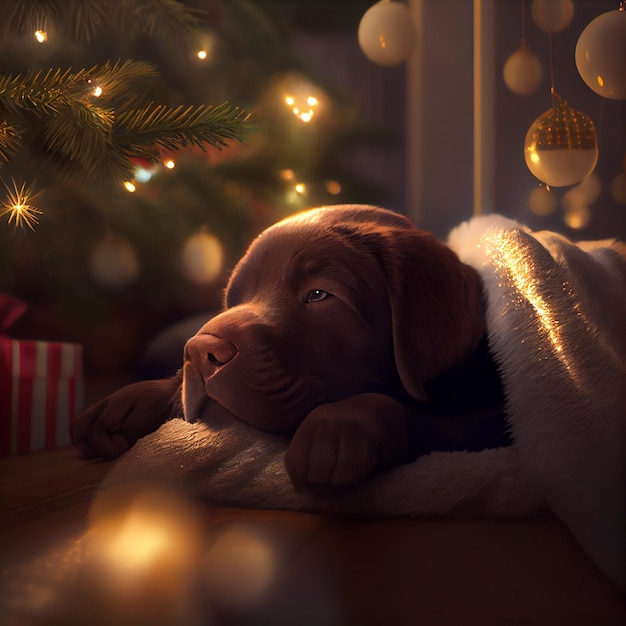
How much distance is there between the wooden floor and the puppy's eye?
0.27 metres

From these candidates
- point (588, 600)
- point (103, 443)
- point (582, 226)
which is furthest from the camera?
point (582, 226)

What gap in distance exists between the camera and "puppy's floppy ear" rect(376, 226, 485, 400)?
2.76 ft

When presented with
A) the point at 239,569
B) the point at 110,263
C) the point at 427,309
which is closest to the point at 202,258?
the point at 110,263

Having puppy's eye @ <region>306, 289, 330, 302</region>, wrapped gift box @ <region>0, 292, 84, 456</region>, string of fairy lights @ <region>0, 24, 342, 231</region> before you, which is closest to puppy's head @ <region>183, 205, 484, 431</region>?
puppy's eye @ <region>306, 289, 330, 302</region>

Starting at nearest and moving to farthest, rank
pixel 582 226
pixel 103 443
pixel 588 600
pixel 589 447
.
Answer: pixel 588 600 → pixel 589 447 → pixel 103 443 → pixel 582 226

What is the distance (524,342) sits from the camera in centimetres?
87

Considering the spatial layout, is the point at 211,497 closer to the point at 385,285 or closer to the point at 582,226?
the point at 385,285

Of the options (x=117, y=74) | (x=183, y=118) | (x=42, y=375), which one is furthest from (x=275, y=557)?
(x=117, y=74)

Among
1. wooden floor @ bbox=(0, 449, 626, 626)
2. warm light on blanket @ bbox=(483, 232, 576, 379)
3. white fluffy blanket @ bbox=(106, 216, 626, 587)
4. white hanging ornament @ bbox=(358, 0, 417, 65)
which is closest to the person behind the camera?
wooden floor @ bbox=(0, 449, 626, 626)

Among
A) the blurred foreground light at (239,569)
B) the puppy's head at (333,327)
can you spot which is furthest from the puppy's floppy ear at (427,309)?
the blurred foreground light at (239,569)

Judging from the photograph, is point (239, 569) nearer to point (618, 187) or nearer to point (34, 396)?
point (34, 396)

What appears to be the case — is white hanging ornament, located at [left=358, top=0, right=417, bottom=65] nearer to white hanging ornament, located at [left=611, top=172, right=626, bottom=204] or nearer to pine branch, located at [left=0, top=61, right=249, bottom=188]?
pine branch, located at [left=0, top=61, right=249, bottom=188]

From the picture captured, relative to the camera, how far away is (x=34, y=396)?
3.14 ft

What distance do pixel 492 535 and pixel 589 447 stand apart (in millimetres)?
168
